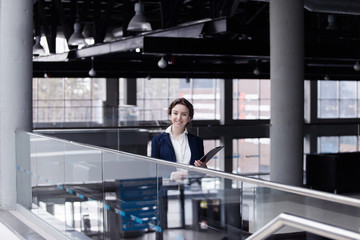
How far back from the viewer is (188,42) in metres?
12.6

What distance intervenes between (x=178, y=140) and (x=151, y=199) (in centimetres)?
80

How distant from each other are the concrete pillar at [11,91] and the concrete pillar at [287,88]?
533cm

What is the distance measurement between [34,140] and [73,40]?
6.51 metres

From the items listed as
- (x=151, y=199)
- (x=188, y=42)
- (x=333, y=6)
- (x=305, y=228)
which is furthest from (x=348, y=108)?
(x=305, y=228)

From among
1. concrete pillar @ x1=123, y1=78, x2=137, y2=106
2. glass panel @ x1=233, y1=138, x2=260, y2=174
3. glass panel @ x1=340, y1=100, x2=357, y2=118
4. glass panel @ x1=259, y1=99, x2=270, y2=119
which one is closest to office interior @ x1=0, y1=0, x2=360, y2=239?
glass panel @ x1=233, y1=138, x2=260, y2=174

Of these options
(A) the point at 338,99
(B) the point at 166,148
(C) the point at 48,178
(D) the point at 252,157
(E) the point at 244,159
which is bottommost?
(D) the point at 252,157

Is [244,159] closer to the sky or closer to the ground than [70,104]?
closer to the ground

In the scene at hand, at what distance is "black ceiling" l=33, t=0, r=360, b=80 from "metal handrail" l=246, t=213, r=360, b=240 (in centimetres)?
817

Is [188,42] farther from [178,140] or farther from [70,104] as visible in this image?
[70,104]

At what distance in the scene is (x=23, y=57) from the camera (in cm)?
768

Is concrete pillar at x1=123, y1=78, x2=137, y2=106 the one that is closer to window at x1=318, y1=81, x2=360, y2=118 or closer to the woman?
window at x1=318, y1=81, x2=360, y2=118

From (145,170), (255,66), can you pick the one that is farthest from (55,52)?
(145,170)

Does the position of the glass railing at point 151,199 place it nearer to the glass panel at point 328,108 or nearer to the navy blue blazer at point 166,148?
the navy blue blazer at point 166,148

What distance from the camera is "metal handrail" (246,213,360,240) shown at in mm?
2275
